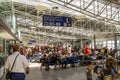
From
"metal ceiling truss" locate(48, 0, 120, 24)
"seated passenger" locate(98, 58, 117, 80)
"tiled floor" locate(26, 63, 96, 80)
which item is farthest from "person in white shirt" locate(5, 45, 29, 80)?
"metal ceiling truss" locate(48, 0, 120, 24)

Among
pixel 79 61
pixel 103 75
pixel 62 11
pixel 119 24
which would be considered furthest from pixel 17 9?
pixel 103 75

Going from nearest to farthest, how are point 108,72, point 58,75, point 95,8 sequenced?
point 108,72 → point 58,75 → point 95,8

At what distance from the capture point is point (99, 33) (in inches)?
1891

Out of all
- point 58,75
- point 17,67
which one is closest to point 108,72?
point 17,67

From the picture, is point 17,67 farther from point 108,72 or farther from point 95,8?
point 95,8

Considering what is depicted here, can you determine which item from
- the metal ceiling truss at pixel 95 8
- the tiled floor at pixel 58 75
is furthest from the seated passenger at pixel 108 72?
the metal ceiling truss at pixel 95 8

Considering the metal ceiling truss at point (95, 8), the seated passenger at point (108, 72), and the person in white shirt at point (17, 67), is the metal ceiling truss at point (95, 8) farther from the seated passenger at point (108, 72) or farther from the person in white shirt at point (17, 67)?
the person in white shirt at point (17, 67)

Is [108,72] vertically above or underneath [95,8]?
underneath

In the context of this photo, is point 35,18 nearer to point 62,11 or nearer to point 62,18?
point 62,11

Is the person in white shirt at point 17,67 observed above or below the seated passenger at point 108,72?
above

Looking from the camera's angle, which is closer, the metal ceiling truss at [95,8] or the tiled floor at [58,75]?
the tiled floor at [58,75]

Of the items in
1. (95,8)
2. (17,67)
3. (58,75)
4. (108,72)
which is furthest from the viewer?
(95,8)

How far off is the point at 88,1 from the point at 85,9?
3.13 ft

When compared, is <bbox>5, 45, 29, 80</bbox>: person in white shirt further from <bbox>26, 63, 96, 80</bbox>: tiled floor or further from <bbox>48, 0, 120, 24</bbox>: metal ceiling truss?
<bbox>48, 0, 120, 24</bbox>: metal ceiling truss
